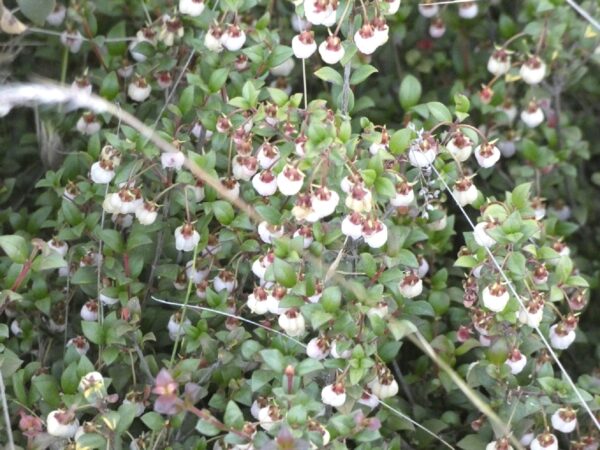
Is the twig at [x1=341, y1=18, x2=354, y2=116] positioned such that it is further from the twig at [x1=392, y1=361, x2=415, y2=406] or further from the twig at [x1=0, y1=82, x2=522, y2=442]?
the twig at [x1=392, y1=361, x2=415, y2=406]

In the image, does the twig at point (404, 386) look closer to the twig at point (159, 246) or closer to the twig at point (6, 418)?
the twig at point (159, 246)

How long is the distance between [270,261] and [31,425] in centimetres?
44

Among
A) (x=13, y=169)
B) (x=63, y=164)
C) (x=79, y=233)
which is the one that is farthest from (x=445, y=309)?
(x=13, y=169)

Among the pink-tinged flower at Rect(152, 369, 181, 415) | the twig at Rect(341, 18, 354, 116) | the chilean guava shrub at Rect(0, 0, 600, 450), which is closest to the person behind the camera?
the pink-tinged flower at Rect(152, 369, 181, 415)

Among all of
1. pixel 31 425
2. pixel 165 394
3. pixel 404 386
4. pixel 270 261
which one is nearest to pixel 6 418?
pixel 31 425

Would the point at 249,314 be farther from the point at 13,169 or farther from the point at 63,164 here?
the point at 13,169

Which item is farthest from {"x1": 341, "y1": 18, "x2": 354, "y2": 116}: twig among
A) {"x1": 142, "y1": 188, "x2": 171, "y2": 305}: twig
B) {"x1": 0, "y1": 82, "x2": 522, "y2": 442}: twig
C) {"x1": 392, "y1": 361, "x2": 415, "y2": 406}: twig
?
{"x1": 392, "y1": 361, "x2": 415, "y2": 406}: twig

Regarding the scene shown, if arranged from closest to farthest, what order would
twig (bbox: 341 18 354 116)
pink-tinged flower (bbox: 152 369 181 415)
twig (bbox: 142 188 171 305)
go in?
pink-tinged flower (bbox: 152 369 181 415)
twig (bbox: 341 18 354 116)
twig (bbox: 142 188 171 305)

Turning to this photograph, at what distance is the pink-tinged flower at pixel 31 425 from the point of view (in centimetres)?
165

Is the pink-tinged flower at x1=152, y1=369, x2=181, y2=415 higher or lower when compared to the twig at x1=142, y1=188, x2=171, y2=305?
higher

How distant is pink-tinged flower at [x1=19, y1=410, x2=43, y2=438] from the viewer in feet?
5.42

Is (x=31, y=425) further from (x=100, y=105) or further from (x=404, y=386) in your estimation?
(x=404, y=386)

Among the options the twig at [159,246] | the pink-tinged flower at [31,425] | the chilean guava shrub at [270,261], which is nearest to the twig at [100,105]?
the chilean guava shrub at [270,261]

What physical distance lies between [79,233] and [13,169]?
1.58 feet
